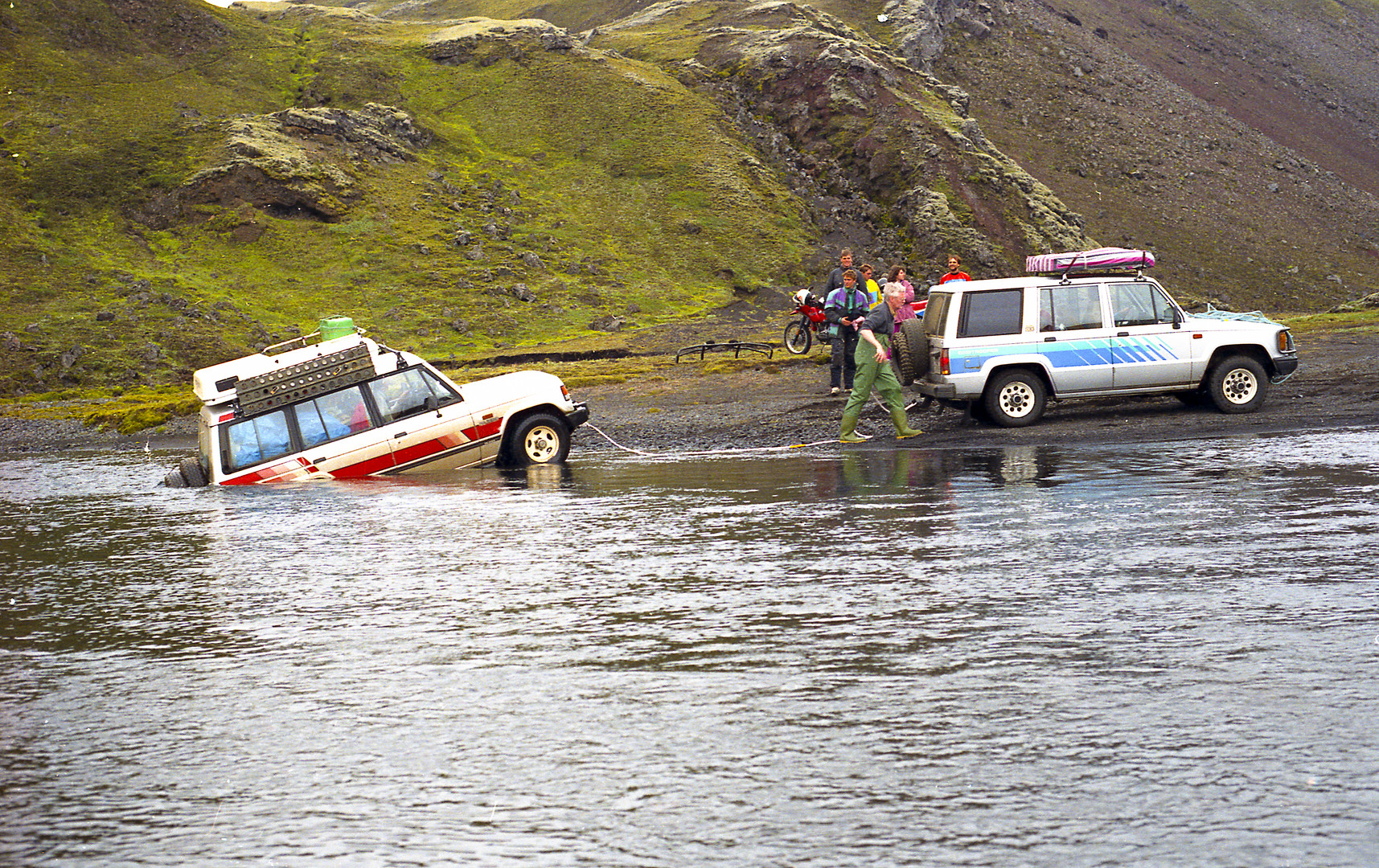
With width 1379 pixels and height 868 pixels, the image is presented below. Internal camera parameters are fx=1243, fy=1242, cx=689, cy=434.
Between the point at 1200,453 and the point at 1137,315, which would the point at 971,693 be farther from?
the point at 1137,315

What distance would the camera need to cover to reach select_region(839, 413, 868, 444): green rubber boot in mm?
17000

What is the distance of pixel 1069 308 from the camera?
17.1 m

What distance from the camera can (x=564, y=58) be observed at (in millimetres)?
93938

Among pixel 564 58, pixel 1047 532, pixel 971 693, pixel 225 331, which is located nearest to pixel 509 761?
pixel 971 693

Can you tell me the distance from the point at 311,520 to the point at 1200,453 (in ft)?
31.0

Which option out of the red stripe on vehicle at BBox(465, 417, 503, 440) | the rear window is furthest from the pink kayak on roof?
the red stripe on vehicle at BBox(465, 417, 503, 440)

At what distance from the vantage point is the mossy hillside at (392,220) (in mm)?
56000

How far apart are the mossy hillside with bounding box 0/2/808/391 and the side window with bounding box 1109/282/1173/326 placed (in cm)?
4030

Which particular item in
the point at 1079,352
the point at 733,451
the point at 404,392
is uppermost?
the point at 1079,352

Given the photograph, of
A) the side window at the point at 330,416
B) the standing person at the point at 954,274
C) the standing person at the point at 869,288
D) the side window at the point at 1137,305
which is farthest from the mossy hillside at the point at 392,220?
the side window at the point at 1137,305

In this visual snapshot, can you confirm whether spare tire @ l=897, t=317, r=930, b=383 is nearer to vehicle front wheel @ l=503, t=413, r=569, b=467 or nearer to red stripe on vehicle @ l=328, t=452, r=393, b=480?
vehicle front wheel @ l=503, t=413, r=569, b=467

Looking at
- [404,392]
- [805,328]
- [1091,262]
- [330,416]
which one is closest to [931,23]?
[805,328]

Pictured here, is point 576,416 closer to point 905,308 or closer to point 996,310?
point 996,310

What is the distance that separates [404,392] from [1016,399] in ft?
27.1
